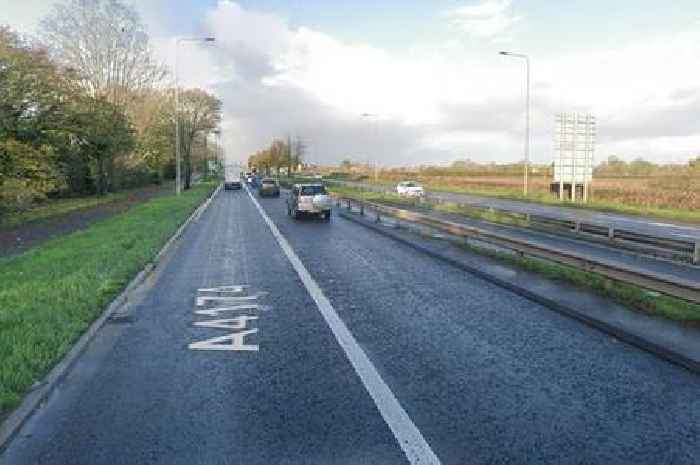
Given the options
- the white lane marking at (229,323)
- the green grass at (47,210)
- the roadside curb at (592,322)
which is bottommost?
the white lane marking at (229,323)

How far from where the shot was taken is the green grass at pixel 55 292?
20.1 ft

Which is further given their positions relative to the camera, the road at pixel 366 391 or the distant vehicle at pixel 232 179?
the distant vehicle at pixel 232 179

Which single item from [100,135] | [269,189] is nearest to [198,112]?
[269,189]

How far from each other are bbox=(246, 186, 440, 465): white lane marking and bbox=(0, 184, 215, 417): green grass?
3197 mm

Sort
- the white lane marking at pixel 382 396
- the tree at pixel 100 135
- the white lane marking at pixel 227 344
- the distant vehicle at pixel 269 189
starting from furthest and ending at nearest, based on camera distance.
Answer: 1. the distant vehicle at pixel 269 189
2. the tree at pixel 100 135
3. the white lane marking at pixel 227 344
4. the white lane marking at pixel 382 396

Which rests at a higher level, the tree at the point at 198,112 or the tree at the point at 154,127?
the tree at the point at 198,112

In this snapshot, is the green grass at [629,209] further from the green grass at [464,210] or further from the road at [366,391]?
the road at [366,391]

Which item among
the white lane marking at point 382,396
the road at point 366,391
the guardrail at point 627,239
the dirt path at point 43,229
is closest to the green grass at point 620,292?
the road at point 366,391

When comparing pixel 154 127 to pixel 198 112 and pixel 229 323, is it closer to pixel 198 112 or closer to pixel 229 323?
pixel 198 112

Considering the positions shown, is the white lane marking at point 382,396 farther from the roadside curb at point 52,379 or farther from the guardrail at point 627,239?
the guardrail at point 627,239

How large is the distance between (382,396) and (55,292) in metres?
6.84

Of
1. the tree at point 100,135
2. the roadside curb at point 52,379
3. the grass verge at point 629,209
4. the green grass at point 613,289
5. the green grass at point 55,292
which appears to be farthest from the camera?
the tree at point 100,135

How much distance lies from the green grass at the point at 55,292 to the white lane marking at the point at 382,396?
3197 millimetres

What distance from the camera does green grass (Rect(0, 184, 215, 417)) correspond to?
20.1ft
